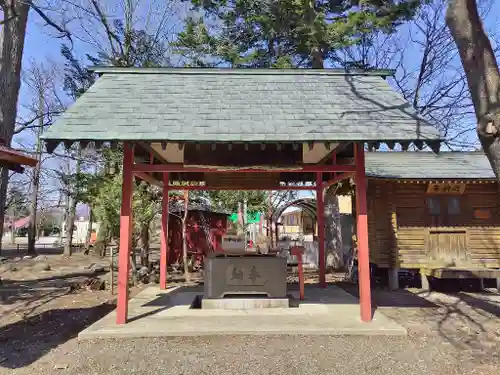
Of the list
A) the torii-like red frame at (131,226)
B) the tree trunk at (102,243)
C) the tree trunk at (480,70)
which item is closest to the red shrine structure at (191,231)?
the tree trunk at (102,243)

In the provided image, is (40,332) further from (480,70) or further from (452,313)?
(452,313)

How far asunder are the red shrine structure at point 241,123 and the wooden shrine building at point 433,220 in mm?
4210

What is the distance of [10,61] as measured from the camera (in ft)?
27.1

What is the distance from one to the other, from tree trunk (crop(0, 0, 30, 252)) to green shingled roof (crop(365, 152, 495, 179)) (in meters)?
9.00

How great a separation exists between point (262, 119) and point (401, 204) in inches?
272

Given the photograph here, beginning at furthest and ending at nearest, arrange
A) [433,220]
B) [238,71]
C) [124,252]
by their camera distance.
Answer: [433,220] → [238,71] → [124,252]

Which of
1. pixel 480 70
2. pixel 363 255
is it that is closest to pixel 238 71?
pixel 363 255

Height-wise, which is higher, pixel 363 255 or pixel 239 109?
pixel 239 109

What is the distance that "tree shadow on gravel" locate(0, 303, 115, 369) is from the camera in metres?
5.18

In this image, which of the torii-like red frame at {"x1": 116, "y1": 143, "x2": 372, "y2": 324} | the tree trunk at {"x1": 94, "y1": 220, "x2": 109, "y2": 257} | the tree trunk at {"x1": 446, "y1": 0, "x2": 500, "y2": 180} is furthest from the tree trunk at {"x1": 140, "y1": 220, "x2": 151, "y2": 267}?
the tree trunk at {"x1": 94, "y1": 220, "x2": 109, "y2": 257}

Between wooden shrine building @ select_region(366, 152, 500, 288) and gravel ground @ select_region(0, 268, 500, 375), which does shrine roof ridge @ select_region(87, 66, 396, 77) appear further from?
gravel ground @ select_region(0, 268, 500, 375)

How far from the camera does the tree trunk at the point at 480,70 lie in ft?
14.2

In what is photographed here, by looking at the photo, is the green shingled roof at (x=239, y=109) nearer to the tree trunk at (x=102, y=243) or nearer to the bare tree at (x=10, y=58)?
the bare tree at (x=10, y=58)

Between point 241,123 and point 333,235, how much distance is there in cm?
997
